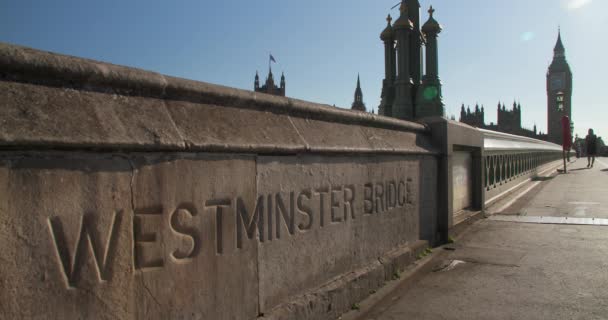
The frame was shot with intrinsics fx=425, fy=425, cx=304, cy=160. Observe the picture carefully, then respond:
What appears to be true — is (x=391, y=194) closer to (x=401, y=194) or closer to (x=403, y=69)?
(x=401, y=194)

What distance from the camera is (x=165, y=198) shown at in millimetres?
1967

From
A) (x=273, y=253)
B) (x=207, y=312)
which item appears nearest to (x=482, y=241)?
(x=273, y=253)

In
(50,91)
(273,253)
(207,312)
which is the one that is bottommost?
(207,312)

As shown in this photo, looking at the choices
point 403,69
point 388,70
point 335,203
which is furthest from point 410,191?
point 388,70

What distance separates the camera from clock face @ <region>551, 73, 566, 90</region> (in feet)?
387

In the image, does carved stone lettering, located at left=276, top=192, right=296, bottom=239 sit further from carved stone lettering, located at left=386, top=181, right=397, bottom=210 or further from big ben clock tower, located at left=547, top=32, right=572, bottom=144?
big ben clock tower, located at left=547, top=32, right=572, bottom=144

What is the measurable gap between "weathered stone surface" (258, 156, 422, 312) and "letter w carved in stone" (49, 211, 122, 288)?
3.03 feet

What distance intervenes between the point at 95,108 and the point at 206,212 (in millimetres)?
727

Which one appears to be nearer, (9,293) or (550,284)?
(9,293)

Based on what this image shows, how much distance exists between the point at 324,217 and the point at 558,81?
137863 mm

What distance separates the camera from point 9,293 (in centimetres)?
147

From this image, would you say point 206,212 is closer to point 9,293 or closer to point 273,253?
point 273,253

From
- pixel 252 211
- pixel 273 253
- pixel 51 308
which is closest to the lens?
pixel 51 308

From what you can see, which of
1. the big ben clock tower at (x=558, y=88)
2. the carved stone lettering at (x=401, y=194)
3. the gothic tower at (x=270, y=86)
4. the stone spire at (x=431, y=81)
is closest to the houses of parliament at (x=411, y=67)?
the stone spire at (x=431, y=81)
